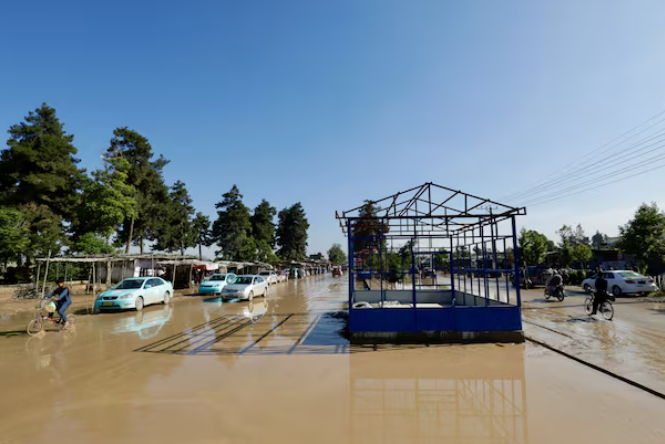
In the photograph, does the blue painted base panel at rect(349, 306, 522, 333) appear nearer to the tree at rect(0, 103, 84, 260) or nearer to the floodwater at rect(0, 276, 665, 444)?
the floodwater at rect(0, 276, 665, 444)

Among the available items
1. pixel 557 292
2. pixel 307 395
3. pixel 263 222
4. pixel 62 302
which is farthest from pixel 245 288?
pixel 263 222

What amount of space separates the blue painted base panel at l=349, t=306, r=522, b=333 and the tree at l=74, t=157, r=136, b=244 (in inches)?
1109

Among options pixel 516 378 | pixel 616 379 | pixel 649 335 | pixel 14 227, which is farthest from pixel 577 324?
pixel 14 227

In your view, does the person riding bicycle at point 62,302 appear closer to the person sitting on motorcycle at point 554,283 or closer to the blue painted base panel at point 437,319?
the blue painted base panel at point 437,319

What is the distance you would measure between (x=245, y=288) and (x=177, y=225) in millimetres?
34180

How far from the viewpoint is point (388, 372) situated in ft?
21.0

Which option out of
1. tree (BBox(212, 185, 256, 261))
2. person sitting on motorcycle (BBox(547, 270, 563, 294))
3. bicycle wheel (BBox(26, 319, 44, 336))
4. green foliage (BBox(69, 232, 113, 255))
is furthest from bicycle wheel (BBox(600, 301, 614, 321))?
tree (BBox(212, 185, 256, 261))

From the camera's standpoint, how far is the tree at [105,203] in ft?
94.9

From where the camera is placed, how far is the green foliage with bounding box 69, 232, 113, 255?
89.8ft

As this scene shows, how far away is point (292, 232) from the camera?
79.0 meters

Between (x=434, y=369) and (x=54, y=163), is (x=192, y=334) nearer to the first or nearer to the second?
(x=434, y=369)

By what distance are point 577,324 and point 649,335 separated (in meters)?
1.93

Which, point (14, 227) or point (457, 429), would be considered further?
point (14, 227)

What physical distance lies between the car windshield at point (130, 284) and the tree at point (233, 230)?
118ft
